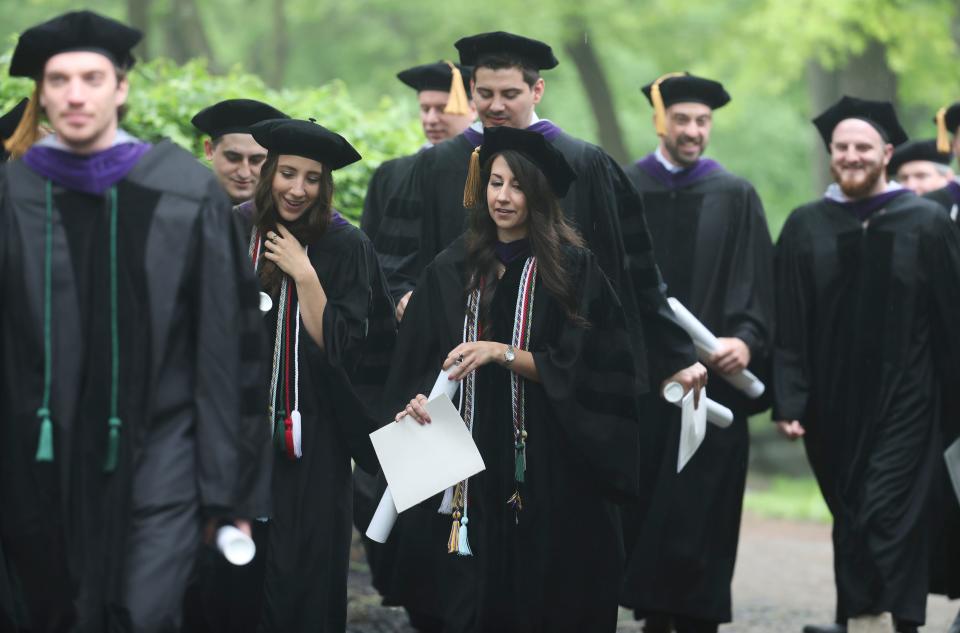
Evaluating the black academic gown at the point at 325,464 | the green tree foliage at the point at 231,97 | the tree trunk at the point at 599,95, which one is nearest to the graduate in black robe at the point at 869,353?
the green tree foliage at the point at 231,97

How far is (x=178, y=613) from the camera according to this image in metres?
5.13

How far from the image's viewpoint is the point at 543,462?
274 inches

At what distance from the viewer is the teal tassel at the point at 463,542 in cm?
686

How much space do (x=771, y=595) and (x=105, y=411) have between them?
7413 millimetres

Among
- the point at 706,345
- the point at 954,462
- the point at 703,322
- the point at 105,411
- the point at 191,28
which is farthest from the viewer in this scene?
the point at 191,28

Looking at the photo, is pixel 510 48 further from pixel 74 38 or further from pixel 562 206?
pixel 74 38

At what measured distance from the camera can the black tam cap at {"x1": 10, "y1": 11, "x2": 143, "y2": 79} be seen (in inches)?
204

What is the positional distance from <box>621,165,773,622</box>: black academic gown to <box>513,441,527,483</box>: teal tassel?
2375mm

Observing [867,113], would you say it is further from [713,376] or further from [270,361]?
[270,361]

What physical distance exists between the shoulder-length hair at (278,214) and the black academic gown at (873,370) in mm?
3172

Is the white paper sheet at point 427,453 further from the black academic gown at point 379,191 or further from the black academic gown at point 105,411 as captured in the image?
the black academic gown at point 379,191

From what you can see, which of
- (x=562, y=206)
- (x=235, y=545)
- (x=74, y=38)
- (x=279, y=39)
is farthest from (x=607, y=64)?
(x=235, y=545)

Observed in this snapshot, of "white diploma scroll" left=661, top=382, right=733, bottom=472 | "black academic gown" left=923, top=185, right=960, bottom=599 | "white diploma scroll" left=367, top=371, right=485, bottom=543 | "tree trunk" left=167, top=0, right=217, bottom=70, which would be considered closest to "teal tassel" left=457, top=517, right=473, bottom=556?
"white diploma scroll" left=367, top=371, right=485, bottom=543

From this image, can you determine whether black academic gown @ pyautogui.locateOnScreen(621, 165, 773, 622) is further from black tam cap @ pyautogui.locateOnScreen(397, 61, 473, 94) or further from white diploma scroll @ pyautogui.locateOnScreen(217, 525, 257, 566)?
white diploma scroll @ pyautogui.locateOnScreen(217, 525, 257, 566)
